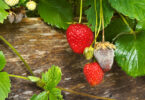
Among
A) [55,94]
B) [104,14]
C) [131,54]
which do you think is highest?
[104,14]

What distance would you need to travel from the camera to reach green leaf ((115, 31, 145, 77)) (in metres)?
0.95

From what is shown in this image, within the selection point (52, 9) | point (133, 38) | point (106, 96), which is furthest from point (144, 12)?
point (106, 96)

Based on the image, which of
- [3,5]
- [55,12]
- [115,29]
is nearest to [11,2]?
[3,5]

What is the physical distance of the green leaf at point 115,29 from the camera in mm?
1012

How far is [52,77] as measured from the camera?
2.87ft

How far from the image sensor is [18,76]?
91cm

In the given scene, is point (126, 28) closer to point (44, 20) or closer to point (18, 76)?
point (44, 20)

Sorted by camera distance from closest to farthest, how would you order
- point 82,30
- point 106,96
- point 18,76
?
1. point 82,30
2. point 18,76
3. point 106,96

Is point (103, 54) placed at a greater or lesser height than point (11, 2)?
lesser

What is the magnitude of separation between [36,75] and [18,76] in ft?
0.30

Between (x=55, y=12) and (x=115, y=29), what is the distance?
0.80 ft

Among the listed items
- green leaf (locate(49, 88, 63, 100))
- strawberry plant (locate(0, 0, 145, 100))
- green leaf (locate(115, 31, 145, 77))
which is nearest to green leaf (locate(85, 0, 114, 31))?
strawberry plant (locate(0, 0, 145, 100))

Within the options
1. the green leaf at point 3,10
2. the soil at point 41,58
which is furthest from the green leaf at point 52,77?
the green leaf at point 3,10

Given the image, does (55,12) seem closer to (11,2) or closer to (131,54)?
(11,2)
